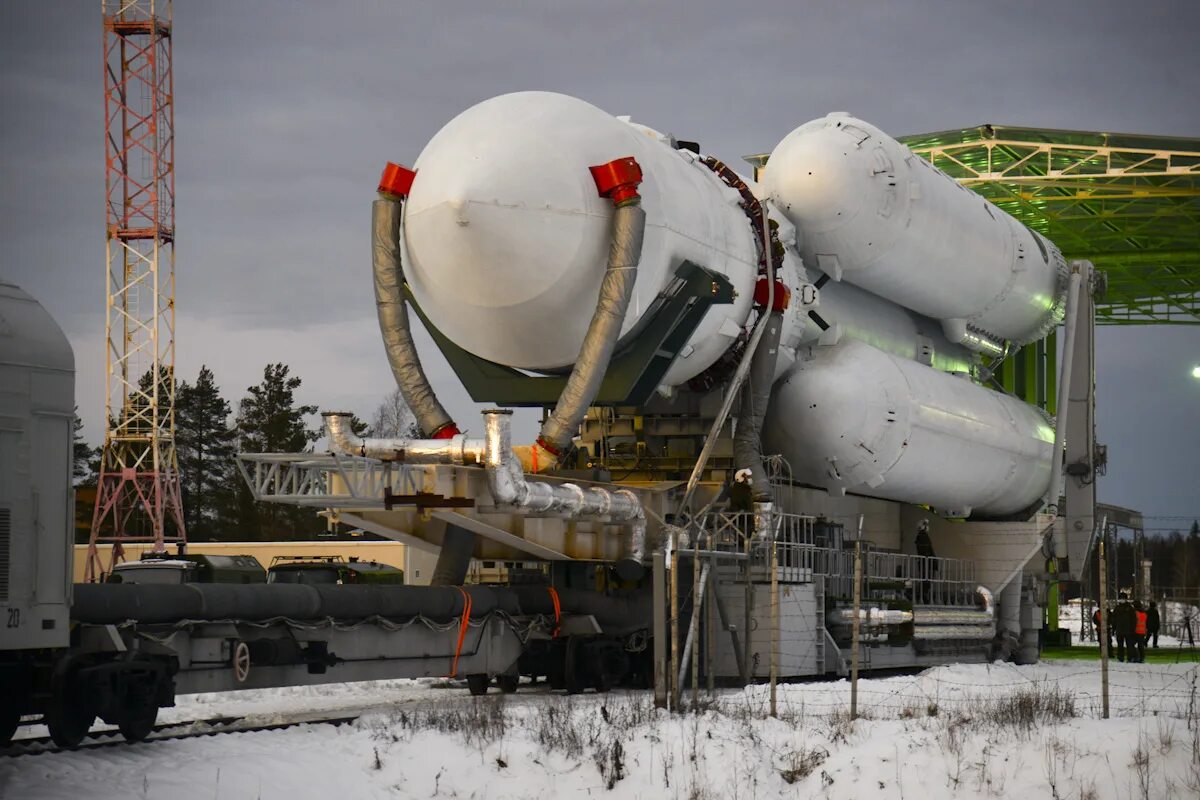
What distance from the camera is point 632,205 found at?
55.6 ft

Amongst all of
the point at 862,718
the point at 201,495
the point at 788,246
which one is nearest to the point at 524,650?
the point at 862,718

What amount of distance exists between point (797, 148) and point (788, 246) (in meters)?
1.45

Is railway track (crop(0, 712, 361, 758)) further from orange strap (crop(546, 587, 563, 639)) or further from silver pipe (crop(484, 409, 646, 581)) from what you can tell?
orange strap (crop(546, 587, 563, 639))

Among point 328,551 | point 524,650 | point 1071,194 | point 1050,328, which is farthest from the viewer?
point 328,551

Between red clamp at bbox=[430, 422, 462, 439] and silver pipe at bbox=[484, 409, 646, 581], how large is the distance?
123 centimetres

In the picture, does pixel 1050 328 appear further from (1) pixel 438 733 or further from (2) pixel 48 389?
(2) pixel 48 389

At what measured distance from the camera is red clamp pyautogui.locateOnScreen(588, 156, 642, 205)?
17.0 metres

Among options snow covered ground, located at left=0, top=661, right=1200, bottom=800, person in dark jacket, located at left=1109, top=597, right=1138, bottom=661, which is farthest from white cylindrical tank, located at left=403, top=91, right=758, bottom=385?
person in dark jacket, located at left=1109, top=597, right=1138, bottom=661

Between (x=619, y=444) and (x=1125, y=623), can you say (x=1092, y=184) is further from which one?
(x=619, y=444)

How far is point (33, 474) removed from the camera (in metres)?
11.2

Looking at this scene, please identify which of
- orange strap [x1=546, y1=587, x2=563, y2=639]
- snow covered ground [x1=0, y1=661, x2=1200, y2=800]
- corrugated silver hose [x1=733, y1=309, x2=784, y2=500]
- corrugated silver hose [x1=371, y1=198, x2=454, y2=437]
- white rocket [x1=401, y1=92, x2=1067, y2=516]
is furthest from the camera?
corrugated silver hose [x1=733, y1=309, x2=784, y2=500]

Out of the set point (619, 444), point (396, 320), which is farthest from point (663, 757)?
point (619, 444)

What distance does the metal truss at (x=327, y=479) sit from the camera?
1562cm

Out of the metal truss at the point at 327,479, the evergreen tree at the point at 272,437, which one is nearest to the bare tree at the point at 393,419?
the evergreen tree at the point at 272,437
